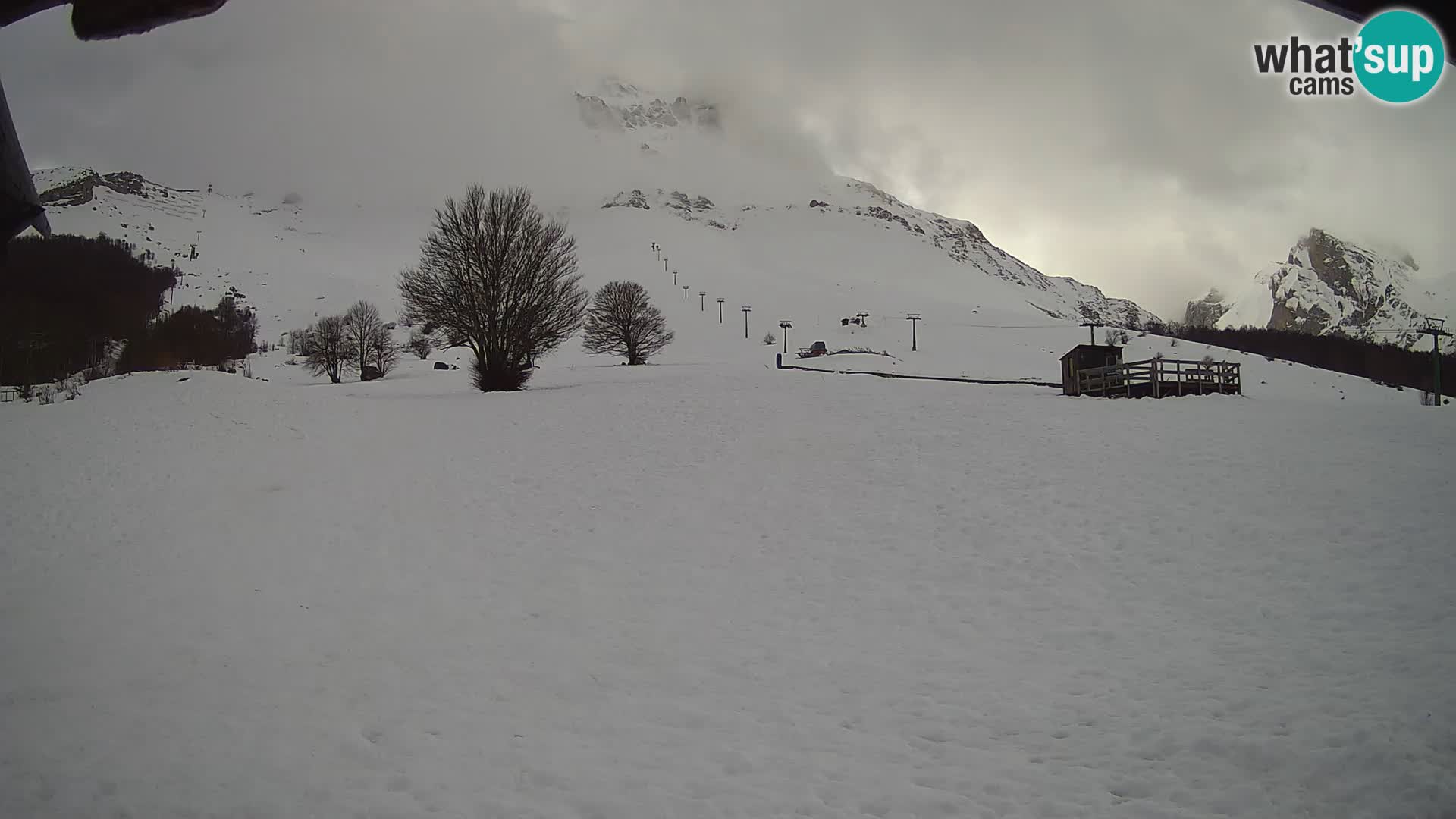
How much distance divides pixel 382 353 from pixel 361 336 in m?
3.70

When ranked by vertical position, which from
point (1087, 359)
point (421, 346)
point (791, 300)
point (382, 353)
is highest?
point (791, 300)

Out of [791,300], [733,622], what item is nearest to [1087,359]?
[733,622]

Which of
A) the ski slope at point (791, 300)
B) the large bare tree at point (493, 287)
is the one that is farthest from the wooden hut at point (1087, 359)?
the large bare tree at point (493, 287)

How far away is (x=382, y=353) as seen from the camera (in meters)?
69.4

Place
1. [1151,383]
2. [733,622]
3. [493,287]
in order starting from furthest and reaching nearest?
[493,287], [1151,383], [733,622]

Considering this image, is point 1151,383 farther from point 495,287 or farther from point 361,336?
point 361,336

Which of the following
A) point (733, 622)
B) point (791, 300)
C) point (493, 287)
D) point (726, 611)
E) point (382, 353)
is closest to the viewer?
point (733, 622)

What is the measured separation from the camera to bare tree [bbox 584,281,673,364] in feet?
198

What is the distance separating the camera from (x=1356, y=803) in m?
5.91

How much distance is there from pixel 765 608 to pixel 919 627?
2.49 meters

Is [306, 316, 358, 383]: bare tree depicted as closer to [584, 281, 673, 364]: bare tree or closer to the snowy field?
[584, 281, 673, 364]: bare tree

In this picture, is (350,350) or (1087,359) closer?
(1087,359)

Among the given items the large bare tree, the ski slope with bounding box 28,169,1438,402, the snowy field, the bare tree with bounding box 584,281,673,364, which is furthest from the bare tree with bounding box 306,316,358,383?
the snowy field

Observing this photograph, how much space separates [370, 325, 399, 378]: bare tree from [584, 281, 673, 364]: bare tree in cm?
1979
